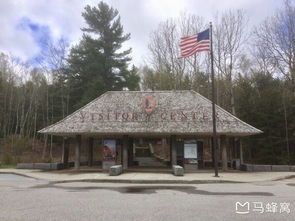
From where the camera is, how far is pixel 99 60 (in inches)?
1774

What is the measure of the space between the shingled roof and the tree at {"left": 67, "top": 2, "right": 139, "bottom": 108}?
15.2 metres

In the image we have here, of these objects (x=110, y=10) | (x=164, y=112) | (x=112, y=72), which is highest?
(x=110, y=10)

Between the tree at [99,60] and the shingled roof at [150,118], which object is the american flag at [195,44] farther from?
the tree at [99,60]

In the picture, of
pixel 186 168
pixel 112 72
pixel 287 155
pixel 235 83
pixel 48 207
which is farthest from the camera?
pixel 112 72

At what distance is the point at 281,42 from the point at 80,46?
2713 cm

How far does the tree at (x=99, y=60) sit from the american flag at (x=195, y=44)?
2310 centimetres

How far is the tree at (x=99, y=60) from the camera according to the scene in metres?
44.4

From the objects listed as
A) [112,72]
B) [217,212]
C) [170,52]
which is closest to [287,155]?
[170,52]

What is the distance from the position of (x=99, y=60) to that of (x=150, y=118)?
21.5 m

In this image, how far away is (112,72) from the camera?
45.8 metres

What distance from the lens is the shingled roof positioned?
963 inches

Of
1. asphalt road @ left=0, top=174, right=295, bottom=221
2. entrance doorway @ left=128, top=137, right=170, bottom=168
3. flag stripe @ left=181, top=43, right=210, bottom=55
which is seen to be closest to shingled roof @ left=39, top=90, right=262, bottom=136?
entrance doorway @ left=128, top=137, right=170, bottom=168

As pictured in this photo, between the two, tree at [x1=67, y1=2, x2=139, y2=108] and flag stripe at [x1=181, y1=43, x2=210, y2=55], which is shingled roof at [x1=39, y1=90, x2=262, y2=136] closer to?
flag stripe at [x1=181, y1=43, x2=210, y2=55]

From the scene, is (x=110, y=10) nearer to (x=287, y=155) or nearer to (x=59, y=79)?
(x=59, y=79)
